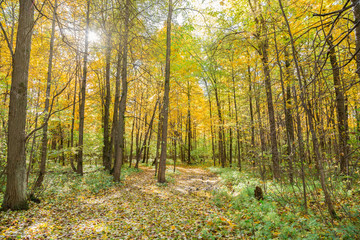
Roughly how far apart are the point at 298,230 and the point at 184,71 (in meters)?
12.0

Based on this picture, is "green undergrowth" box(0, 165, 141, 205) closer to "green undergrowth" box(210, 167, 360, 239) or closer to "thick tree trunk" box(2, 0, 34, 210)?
"thick tree trunk" box(2, 0, 34, 210)

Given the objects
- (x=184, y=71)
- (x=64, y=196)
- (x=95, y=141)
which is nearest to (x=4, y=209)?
(x=64, y=196)

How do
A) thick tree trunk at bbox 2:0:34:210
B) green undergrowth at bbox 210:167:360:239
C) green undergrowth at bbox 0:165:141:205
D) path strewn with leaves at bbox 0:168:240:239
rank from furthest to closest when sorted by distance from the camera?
1. green undergrowth at bbox 0:165:141:205
2. thick tree trunk at bbox 2:0:34:210
3. path strewn with leaves at bbox 0:168:240:239
4. green undergrowth at bbox 210:167:360:239

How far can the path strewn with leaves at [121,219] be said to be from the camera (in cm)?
427

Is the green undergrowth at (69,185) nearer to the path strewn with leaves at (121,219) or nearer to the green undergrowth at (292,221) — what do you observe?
the path strewn with leaves at (121,219)

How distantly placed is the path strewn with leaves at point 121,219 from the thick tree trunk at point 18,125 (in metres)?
0.45

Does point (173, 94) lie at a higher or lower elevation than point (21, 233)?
higher

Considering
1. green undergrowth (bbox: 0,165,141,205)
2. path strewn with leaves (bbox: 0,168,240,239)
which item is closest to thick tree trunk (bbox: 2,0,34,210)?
path strewn with leaves (bbox: 0,168,240,239)

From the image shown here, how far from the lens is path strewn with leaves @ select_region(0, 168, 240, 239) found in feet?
14.0

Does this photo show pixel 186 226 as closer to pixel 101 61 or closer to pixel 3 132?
pixel 3 132

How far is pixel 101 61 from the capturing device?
14.7 m

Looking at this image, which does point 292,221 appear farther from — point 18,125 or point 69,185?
point 69,185

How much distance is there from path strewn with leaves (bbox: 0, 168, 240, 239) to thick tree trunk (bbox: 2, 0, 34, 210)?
451mm

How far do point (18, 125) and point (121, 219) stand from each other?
391cm
